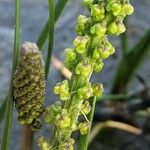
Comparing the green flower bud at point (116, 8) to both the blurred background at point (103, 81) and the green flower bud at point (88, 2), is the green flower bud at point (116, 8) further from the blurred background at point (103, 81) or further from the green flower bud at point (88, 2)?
the blurred background at point (103, 81)

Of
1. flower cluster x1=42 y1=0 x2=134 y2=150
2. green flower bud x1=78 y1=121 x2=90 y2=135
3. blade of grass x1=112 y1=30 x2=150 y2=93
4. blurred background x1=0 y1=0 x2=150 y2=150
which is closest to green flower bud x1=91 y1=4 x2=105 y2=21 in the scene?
flower cluster x1=42 y1=0 x2=134 y2=150

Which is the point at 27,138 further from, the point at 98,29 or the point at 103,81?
the point at 103,81

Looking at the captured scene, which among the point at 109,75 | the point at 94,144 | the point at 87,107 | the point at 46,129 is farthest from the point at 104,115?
the point at 87,107

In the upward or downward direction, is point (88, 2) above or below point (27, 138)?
above

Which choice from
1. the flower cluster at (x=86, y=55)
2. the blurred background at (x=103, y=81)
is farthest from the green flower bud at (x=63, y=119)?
the blurred background at (x=103, y=81)

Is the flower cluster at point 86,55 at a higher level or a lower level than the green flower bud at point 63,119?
higher

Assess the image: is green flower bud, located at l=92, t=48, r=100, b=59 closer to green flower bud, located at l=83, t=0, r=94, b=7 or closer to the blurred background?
green flower bud, located at l=83, t=0, r=94, b=7

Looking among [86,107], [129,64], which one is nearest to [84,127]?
[86,107]
